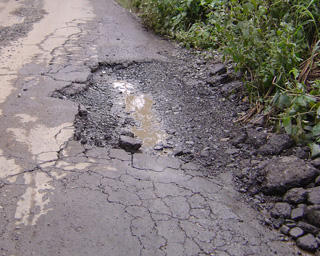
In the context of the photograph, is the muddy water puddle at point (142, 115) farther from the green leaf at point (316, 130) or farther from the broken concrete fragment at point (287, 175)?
the green leaf at point (316, 130)

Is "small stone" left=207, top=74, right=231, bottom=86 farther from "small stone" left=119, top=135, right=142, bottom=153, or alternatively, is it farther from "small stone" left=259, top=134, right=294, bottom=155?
"small stone" left=119, top=135, right=142, bottom=153

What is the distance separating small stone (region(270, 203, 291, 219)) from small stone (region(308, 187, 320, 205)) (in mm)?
173

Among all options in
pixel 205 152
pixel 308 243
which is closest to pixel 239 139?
pixel 205 152

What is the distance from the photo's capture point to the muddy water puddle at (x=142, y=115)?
391cm

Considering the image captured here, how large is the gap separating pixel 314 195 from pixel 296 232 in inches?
13.7

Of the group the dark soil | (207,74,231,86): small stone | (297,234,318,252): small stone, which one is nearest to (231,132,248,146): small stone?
(297,234,318,252): small stone

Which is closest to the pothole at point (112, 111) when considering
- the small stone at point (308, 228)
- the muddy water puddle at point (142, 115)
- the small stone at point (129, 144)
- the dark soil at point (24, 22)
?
the muddy water puddle at point (142, 115)

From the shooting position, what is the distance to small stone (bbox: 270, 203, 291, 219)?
2777mm

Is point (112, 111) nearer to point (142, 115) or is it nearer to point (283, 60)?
point (142, 115)

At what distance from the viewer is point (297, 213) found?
2738 mm

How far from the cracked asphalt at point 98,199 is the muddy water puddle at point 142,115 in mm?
420

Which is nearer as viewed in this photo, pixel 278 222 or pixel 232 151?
pixel 278 222

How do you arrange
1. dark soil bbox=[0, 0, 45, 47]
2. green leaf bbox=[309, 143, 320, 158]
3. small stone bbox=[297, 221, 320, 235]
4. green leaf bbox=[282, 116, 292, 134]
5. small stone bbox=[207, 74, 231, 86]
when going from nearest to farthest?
small stone bbox=[297, 221, 320, 235] < green leaf bbox=[309, 143, 320, 158] < green leaf bbox=[282, 116, 292, 134] < small stone bbox=[207, 74, 231, 86] < dark soil bbox=[0, 0, 45, 47]

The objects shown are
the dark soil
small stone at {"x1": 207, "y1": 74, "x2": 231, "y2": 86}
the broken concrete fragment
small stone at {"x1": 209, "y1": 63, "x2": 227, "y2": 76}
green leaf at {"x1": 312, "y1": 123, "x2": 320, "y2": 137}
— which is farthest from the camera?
the dark soil
